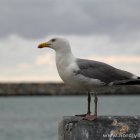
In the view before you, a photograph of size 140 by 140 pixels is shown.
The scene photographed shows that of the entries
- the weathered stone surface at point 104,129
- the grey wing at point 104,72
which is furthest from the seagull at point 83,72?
the weathered stone surface at point 104,129

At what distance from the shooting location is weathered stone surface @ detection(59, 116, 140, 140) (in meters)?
4.62

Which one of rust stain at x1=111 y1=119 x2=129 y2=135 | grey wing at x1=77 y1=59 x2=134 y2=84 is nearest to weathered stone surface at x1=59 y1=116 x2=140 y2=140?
rust stain at x1=111 y1=119 x2=129 y2=135

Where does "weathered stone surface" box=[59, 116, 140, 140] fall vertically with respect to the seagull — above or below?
below

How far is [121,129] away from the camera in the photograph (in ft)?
15.3

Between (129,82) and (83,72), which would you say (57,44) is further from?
(129,82)

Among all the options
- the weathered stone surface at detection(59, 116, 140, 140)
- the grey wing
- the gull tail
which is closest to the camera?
the weathered stone surface at detection(59, 116, 140, 140)

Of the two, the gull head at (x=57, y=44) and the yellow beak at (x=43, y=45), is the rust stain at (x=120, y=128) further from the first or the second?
the yellow beak at (x=43, y=45)

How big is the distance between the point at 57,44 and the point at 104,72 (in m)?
0.51

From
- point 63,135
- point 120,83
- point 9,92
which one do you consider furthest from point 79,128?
point 9,92

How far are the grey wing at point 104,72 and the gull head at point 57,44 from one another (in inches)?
11.2

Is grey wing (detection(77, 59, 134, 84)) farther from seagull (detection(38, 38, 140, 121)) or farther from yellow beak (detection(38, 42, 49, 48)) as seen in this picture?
yellow beak (detection(38, 42, 49, 48))

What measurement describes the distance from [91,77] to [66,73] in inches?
15.5

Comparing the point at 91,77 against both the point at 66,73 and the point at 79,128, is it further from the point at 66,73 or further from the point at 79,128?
the point at 79,128

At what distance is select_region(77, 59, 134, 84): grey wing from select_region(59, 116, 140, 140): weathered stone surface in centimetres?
120
